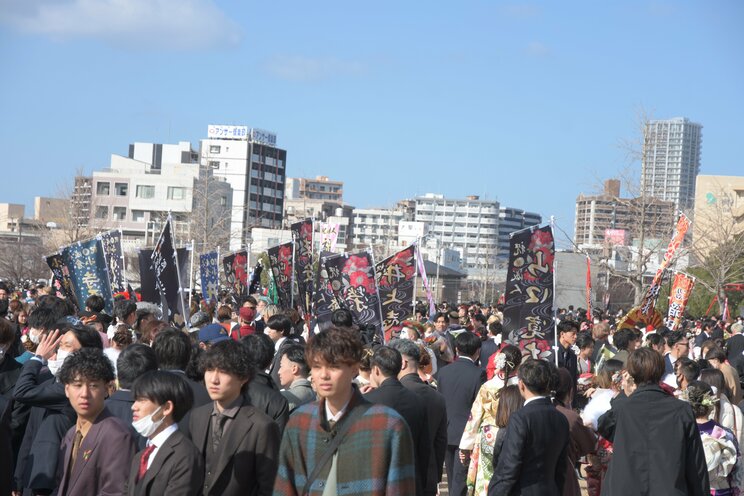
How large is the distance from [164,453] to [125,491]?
452 millimetres

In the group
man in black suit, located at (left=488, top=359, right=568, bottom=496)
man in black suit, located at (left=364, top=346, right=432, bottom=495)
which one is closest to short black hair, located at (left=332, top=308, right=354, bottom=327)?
man in black suit, located at (left=364, top=346, right=432, bottom=495)

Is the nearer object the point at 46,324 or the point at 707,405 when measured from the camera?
the point at 707,405

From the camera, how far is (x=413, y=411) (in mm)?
6617

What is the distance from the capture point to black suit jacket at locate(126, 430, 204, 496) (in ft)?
15.5

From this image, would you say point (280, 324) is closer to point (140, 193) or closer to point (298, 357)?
point (298, 357)

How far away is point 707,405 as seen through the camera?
7.26 m

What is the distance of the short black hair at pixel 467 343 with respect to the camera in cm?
959

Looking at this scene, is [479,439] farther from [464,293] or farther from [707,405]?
[464,293]

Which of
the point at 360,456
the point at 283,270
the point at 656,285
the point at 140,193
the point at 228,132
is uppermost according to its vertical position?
the point at 228,132

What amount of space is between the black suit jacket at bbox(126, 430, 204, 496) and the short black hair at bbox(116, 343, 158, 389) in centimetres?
121

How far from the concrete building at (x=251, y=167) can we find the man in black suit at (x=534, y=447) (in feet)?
351

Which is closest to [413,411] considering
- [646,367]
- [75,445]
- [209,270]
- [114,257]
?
[646,367]

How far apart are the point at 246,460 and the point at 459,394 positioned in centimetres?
447

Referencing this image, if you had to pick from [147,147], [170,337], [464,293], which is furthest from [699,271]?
[147,147]
